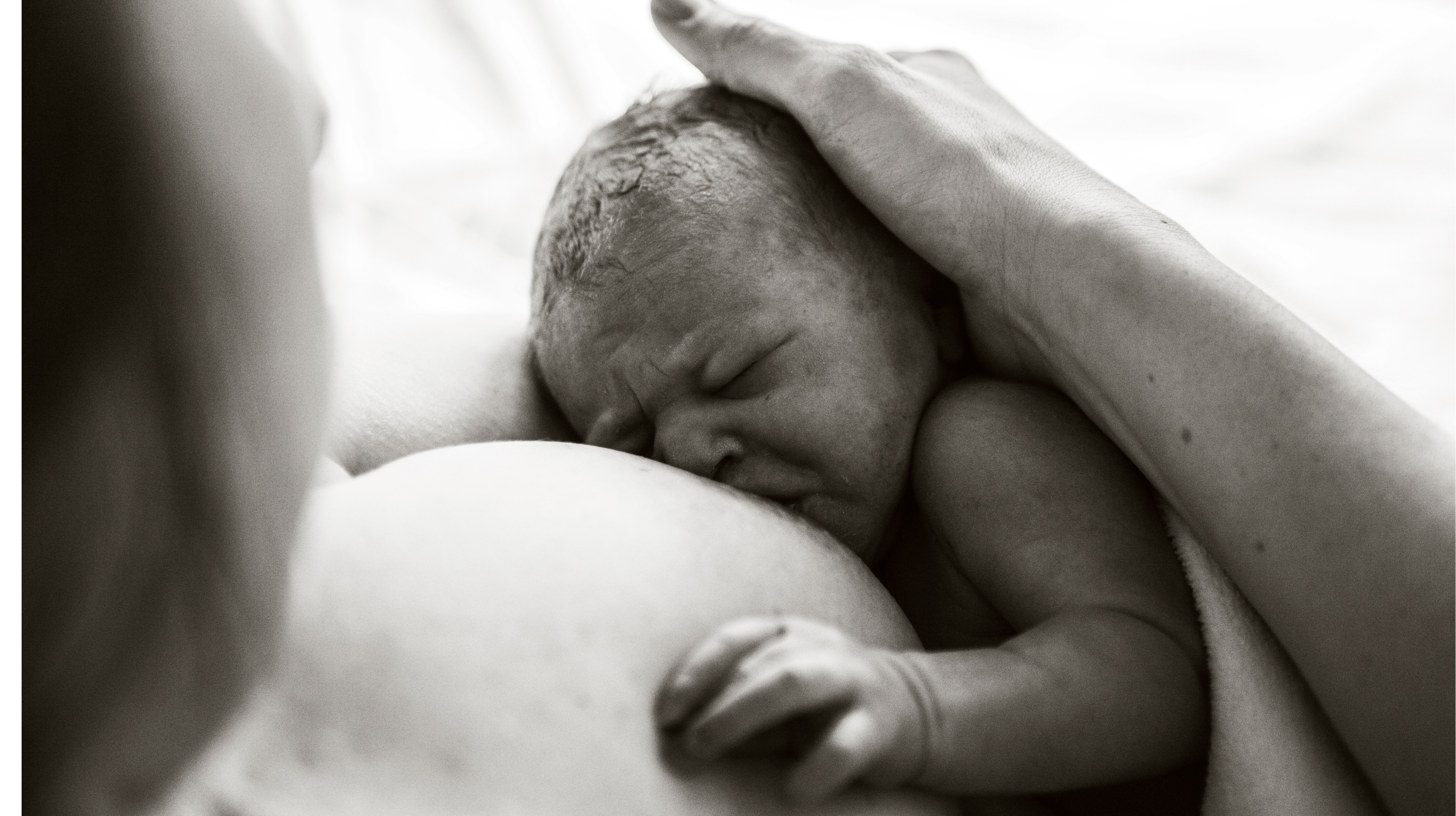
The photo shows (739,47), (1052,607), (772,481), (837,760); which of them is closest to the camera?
(837,760)

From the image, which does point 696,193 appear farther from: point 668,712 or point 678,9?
point 668,712

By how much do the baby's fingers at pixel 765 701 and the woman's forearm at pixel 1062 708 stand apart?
0.25 ft

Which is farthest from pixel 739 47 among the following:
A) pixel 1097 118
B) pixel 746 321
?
pixel 1097 118

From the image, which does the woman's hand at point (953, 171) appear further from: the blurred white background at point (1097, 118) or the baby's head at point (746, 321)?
the blurred white background at point (1097, 118)

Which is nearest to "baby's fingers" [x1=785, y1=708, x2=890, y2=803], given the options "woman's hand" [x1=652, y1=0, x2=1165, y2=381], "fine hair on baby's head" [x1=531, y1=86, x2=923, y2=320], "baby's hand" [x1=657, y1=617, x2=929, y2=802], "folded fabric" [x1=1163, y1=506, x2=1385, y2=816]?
"baby's hand" [x1=657, y1=617, x2=929, y2=802]

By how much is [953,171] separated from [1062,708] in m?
0.38

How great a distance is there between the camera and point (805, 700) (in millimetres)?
556

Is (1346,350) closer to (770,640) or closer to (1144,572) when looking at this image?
(1144,572)

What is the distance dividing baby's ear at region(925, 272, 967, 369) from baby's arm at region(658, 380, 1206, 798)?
0.07 m

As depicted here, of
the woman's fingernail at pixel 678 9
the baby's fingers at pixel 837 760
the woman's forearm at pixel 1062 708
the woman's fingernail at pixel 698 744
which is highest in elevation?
the woman's fingernail at pixel 678 9

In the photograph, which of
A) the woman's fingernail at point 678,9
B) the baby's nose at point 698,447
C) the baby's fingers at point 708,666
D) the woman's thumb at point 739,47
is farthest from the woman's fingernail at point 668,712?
the woman's fingernail at point 678,9

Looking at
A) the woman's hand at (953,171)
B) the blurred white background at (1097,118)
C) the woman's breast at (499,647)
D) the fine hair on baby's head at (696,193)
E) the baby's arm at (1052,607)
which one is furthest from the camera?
the blurred white background at (1097,118)

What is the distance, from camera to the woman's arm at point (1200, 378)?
60 centimetres

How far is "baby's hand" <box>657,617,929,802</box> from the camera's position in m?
0.55
